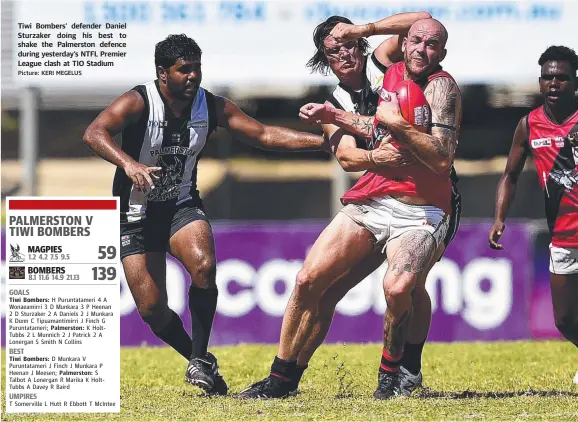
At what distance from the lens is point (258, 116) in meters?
17.0

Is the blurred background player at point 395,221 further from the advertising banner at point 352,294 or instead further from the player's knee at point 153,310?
the advertising banner at point 352,294

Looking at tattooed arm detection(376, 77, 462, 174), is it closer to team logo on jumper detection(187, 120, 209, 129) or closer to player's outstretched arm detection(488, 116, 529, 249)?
player's outstretched arm detection(488, 116, 529, 249)

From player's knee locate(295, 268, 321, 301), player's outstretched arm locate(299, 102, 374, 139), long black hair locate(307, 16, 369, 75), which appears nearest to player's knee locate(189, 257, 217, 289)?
player's knee locate(295, 268, 321, 301)

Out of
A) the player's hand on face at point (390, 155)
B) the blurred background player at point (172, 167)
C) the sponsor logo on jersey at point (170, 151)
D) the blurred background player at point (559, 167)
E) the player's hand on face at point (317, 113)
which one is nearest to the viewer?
the player's hand on face at point (390, 155)

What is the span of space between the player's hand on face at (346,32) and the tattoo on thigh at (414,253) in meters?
1.45

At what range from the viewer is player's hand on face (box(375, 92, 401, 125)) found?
308 inches

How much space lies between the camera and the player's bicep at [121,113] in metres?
8.74

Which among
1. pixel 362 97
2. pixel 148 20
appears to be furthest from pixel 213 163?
pixel 362 97

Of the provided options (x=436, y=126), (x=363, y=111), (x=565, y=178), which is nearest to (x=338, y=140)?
(x=363, y=111)

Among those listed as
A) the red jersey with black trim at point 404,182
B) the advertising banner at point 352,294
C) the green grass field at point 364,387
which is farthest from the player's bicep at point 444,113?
the advertising banner at point 352,294

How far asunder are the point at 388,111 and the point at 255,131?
4.94 ft

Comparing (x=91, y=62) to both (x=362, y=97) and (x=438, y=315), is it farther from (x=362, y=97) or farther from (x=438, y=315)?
(x=438, y=315)

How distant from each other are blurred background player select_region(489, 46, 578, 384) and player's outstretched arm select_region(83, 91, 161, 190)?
104 inches

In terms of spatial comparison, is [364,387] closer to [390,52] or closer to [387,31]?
[390,52]
